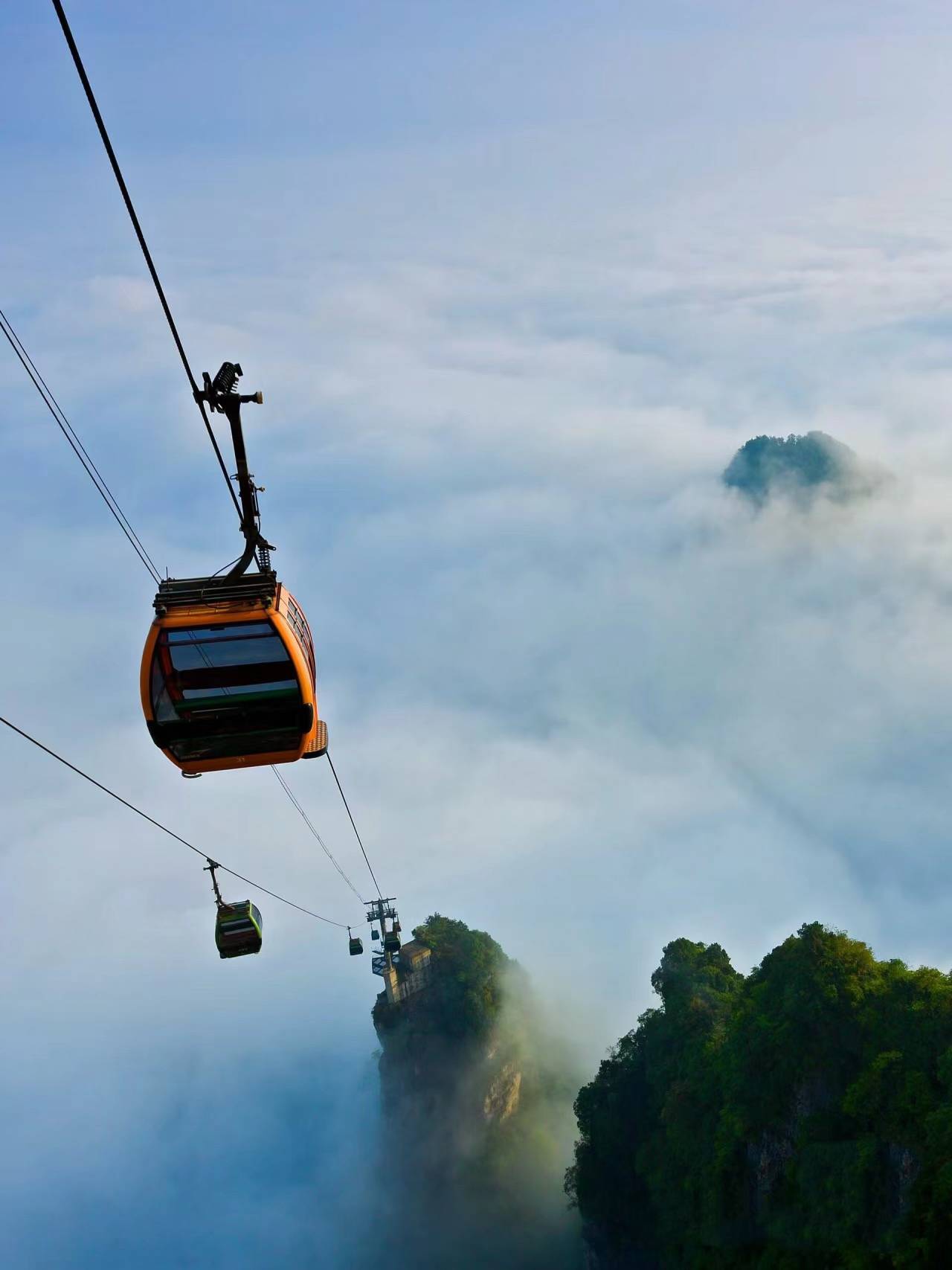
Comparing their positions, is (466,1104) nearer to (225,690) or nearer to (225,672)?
(225,690)

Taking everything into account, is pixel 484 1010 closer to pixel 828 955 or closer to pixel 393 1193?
pixel 393 1193

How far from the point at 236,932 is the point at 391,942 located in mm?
40587

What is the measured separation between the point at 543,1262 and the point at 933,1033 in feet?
153

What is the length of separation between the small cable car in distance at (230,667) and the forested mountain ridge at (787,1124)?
98.6ft

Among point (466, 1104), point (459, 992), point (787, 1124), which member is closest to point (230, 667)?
point (787, 1124)

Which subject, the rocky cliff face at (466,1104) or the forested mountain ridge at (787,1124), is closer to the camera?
the forested mountain ridge at (787,1124)

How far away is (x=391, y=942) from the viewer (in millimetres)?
67438

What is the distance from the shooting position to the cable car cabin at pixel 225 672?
60.2ft

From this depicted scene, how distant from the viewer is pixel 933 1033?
37.5m

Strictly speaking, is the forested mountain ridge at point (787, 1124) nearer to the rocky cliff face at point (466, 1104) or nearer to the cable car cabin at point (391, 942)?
the cable car cabin at point (391, 942)

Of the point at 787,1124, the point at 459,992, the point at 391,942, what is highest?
the point at 391,942

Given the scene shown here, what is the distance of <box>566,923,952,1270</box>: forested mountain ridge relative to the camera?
119ft

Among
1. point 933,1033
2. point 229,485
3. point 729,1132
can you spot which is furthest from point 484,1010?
point 229,485

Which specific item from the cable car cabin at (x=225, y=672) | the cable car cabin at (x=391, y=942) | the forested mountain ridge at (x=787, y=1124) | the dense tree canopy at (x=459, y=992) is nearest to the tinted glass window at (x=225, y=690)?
the cable car cabin at (x=225, y=672)
